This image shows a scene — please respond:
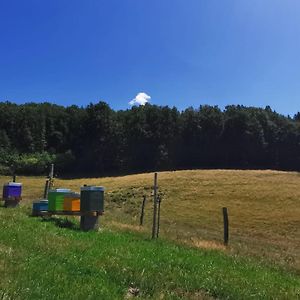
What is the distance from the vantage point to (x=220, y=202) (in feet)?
176

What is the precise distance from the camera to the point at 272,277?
39.8 feet

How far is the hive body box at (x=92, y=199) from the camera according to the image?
18.9 meters

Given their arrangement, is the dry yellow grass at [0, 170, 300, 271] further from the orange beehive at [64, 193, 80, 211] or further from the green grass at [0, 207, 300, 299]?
the green grass at [0, 207, 300, 299]

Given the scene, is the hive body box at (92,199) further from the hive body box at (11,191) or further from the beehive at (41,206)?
the hive body box at (11,191)

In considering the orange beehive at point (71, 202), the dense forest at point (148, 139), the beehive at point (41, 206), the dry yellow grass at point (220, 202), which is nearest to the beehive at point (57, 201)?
the orange beehive at point (71, 202)

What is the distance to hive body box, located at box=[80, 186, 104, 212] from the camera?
18.9 meters

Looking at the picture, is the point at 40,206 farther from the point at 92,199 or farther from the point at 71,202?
the point at 92,199

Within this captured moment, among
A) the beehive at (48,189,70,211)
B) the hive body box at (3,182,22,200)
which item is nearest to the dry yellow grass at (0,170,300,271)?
the hive body box at (3,182,22,200)

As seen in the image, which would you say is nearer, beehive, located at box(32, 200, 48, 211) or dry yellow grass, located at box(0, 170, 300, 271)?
beehive, located at box(32, 200, 48, 211)

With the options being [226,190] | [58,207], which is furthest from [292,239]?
[226,190]

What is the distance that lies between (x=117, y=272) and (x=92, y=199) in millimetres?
9552

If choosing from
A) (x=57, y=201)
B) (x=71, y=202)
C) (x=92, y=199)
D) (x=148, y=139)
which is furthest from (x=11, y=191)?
(x=148, y=139)

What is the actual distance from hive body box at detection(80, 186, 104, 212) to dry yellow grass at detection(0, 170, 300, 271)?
973cm

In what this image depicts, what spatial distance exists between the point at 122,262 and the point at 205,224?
93.0ft
